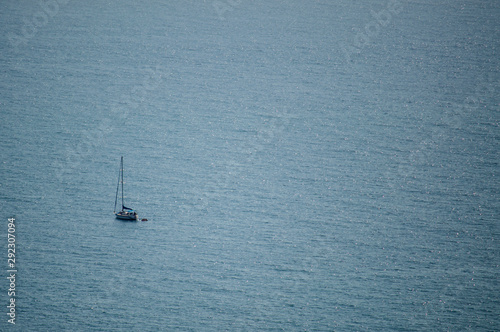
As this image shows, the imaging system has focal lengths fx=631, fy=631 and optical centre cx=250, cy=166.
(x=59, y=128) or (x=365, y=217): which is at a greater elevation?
(x=59, y=128)

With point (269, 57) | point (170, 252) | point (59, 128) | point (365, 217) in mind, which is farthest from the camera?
point (269, 57)

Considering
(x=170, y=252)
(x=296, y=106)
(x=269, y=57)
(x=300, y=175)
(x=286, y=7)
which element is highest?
(x=286, y=7)

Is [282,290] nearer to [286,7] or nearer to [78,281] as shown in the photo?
[78,281]

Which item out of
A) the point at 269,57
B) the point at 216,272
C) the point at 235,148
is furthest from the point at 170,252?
the point at 269,57

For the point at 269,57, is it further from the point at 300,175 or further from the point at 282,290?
the point at 282,290

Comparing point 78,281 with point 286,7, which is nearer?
point 78,281

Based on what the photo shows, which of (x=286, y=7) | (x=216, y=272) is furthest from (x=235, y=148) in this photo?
(x=286, y=7)

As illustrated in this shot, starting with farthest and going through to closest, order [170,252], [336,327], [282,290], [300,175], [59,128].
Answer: [59,128] < [300,175] < [170,252] < [282,290] < [336,327]
